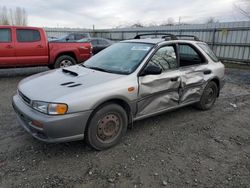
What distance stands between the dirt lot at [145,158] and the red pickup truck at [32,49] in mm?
3534

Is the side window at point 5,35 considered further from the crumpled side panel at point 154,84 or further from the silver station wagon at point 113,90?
the crumpled side panel at point 154,84

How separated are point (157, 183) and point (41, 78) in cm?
242

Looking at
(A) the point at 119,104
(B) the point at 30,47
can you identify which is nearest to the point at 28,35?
(B) the point at 30,47

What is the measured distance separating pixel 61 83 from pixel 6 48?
521cm

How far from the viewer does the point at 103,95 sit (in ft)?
9.59

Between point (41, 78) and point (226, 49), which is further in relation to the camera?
point (226, 49)

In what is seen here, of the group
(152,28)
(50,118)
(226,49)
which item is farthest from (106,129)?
(152,28)

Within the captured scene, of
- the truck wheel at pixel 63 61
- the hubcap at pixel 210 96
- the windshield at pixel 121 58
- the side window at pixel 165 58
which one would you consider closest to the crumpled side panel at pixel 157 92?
the side window at pixel 165 58

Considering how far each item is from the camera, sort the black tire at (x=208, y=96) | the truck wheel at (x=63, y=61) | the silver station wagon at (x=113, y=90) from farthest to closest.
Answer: the truck wheel at (x=63, y=61)
the black tire at (x=208, y=96)
the silver station wagon at (x=113, y=90)

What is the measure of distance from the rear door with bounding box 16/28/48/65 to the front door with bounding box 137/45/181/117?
17.8 ft

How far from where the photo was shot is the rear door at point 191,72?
13.5 feet

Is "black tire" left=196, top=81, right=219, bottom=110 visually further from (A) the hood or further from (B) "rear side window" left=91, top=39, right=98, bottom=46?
(B) "rear side window" left=91, top=39, right=98, bottom=46

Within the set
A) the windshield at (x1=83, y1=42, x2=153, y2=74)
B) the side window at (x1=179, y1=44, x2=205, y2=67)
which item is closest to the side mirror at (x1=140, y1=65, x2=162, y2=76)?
the windshield at (x1=83, y1=42, x2=153, y2=74)

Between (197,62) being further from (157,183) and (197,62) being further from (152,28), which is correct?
(152,28)
